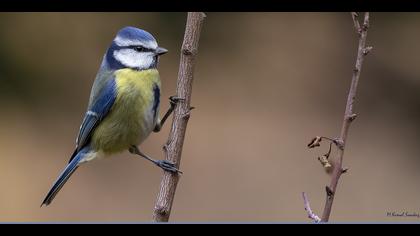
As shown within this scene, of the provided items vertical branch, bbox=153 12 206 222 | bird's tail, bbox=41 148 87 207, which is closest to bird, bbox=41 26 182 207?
bird's tail, bbox=41 148 87 207

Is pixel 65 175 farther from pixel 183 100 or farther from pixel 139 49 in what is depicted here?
pixel 183 100

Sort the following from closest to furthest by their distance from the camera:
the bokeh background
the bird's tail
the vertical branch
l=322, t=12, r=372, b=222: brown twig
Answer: l=322, t=12, r=372, b=222: brown twig → the vertical branch → the bird's tail → the bokeh background

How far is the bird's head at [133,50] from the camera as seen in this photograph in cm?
200

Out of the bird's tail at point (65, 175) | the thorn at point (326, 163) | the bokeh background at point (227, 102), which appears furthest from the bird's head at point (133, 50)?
the bokeh background at point (227, 102)

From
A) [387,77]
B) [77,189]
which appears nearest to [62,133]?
[77,189]

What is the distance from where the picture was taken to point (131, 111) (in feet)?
6.91

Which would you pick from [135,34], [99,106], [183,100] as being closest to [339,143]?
[183,100]

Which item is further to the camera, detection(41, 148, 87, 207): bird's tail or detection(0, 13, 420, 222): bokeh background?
detection(0, 13, 420, 222): bokeh background

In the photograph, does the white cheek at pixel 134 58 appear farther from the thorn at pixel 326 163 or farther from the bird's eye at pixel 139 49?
the thorn at pixel 326 163

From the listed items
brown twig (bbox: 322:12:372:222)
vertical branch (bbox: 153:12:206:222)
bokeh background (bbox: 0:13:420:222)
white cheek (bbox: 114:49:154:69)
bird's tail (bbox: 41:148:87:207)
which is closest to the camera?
brown twig (bbox: 322:12:372:222)

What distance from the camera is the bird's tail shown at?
196cm

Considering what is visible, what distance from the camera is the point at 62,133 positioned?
452 cm

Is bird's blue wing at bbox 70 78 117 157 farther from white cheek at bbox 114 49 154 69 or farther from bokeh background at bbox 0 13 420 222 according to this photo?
bokeh background at bbox 0 13 420 222

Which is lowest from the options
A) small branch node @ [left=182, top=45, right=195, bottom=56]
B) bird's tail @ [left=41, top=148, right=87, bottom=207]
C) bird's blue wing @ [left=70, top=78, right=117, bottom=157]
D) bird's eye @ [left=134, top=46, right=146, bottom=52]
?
bird's tail @ [left=41, top=148, right=87, bottom=207]
